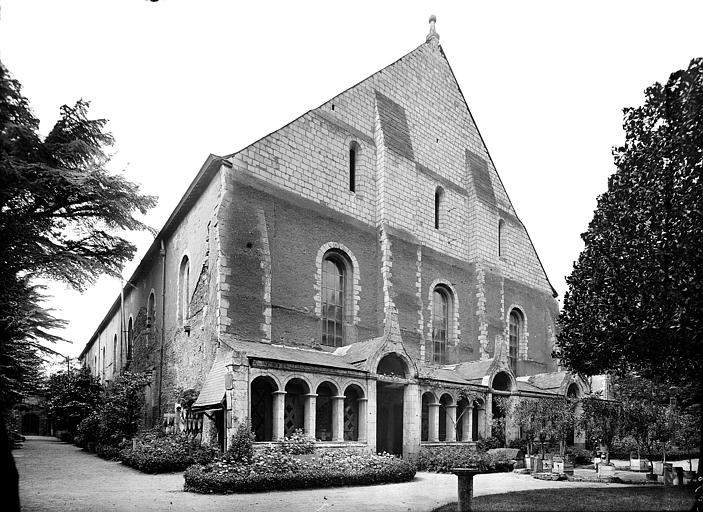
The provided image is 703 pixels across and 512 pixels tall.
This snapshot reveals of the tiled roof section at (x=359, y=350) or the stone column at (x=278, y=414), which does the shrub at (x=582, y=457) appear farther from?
the stone column at (x=278, y=414)

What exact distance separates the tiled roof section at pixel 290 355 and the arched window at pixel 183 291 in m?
6.69

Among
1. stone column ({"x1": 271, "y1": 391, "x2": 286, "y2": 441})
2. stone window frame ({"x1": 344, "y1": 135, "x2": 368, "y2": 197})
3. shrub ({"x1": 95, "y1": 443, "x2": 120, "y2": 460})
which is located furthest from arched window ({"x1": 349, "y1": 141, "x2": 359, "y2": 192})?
shrub ({"x1": 95, "y1": 443, "x2": 120, "y2": 460})

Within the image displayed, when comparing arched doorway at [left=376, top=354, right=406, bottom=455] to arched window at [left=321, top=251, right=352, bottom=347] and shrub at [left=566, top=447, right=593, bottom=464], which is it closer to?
arched window at [left=321, top=251, right=352, bottom=347]

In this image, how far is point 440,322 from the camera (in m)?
31.6

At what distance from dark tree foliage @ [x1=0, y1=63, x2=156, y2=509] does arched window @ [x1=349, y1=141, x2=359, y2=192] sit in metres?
12.2

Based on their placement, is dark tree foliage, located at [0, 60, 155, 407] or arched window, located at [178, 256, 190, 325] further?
arched window, located at [178, 256, 190, 325]

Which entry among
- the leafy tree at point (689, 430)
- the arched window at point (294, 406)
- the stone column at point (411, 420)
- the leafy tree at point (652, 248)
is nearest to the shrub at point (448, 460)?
the stone column at point (411, 420)

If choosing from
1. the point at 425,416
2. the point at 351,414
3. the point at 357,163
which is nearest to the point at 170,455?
the point at 351,414

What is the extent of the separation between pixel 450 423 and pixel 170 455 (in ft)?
38.6

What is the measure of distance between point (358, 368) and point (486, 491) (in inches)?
300

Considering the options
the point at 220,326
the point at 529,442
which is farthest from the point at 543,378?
the point at 220,326

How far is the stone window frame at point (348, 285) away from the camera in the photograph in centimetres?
2570

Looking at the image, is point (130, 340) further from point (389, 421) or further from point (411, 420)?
point (411, 420)

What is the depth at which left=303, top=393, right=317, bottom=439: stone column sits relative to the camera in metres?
21.0
